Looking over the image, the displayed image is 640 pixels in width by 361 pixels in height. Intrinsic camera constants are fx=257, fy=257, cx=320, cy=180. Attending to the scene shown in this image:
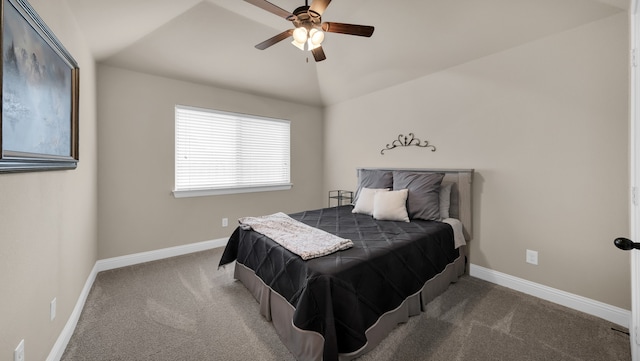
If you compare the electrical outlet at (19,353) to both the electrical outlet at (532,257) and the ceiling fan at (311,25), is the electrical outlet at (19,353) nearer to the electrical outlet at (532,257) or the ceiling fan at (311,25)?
the ceiling fan at (311,25)

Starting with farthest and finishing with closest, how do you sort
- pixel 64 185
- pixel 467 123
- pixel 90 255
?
1. pixel 467 123
2. pixel 90 255
3. pixel 64 185

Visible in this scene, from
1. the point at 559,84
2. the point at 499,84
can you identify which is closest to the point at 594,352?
the point at 559,84

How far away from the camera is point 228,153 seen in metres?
3.93

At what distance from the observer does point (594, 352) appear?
1.69m

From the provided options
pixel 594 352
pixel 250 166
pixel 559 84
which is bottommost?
pixel 594 352

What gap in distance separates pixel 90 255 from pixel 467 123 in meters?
4.22

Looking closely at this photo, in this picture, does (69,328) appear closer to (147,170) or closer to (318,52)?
(147,170)

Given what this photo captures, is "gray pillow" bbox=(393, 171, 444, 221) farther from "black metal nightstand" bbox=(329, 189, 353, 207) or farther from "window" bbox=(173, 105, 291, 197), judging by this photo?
"window" bbox=(173, 105, 291, 197)

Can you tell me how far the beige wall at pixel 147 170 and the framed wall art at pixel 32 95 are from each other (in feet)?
4.36

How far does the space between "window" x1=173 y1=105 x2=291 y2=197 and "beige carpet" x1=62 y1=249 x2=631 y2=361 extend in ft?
5.03

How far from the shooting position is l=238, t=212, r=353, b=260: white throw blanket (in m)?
1.83

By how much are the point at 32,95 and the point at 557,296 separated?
3996mm

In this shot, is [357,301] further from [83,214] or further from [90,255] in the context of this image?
[90,255]

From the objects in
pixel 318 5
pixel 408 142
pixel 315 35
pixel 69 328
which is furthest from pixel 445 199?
pixel 69 328
